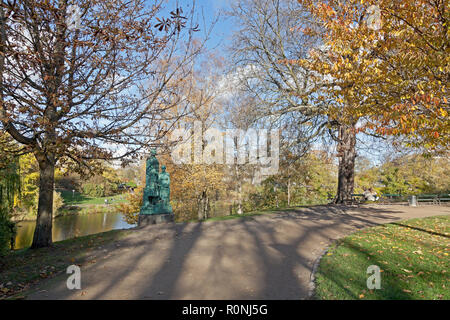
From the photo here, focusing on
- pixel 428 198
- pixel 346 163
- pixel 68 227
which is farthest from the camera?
pixel 68 227

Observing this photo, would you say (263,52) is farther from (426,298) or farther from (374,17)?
(426,298)

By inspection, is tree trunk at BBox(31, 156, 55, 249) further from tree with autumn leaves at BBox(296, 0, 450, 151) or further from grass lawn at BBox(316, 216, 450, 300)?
tree with autumn leaves at BBox(296, 0, 450, 151)

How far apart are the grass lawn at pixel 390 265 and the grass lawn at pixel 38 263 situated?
4.78 m

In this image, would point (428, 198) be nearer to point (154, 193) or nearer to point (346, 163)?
point (346, 163)

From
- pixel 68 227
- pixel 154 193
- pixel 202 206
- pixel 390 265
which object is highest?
pixel 154 193

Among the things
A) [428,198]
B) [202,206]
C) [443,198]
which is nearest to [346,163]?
[443,198]

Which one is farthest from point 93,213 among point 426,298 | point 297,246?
point 426,298

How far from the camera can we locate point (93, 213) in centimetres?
3653

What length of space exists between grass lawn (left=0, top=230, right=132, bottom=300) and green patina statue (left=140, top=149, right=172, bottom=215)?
8.18ft

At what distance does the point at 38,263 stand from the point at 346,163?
44.8ft

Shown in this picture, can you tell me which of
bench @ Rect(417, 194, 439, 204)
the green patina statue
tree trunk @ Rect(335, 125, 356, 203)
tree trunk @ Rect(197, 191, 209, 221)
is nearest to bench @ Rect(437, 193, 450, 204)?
bench @ Rect(417, 194, 439, 204)

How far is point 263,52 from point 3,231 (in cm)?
1251

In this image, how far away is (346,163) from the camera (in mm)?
14602

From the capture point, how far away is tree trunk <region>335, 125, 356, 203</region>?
46.9 feet
